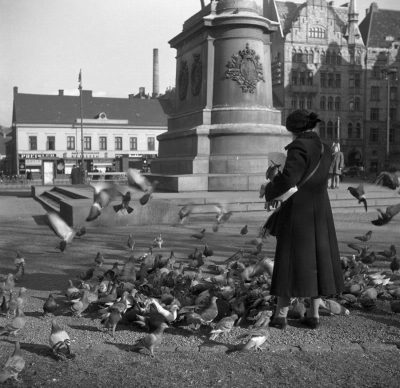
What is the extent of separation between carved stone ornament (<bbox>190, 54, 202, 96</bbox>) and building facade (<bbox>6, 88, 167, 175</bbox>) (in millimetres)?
49309

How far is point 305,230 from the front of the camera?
4582 mm

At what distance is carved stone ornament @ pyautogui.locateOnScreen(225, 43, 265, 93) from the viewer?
16.9m

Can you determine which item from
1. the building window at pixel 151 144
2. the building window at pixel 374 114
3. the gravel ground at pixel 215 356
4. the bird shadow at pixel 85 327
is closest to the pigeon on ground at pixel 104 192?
the gravel ground at pixel 215 356

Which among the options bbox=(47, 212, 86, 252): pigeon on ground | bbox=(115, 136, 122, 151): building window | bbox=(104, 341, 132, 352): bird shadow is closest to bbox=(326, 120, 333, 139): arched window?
bbox=(115, 136, 122, 151): building window

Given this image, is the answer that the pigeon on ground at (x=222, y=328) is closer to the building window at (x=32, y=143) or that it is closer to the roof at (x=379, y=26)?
the building window at (x=32, y=143)

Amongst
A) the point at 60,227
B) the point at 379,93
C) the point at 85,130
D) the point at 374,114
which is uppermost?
the point at 379,93

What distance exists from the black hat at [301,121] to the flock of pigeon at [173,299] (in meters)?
1.33

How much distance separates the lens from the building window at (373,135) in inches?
2820

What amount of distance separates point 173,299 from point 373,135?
70.7m

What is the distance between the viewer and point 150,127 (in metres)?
71.6

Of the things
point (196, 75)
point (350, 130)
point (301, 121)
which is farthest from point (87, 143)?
point (301, 121)

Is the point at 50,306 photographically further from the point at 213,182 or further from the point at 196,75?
the point at 196,75

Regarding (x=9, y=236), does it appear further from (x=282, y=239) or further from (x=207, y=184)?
(x=282, y=239)

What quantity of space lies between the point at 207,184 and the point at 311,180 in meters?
11.0
